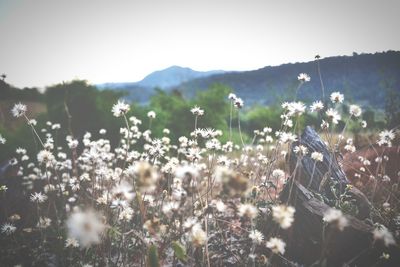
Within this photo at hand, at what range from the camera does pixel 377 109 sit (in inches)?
425

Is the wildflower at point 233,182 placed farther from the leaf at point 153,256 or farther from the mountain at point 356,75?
Answer: the mountain at point 356,75

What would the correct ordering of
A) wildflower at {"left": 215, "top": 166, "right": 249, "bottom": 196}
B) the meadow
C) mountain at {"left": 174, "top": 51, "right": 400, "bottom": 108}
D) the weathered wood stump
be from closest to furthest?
wildflower at {"left": 215, "top": 166, "right": 249, "bottom": 196} < the meadow < the weathered wood stump < mountain at {"left": 174, "top": 51, "right": 400, "bottom": 108}

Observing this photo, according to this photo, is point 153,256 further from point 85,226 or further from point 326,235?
point 326,235

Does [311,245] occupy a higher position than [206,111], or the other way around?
[206,111]

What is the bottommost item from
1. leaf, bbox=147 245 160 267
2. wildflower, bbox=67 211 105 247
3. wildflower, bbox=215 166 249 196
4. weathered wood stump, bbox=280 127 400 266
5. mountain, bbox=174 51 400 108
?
weathered wood stump, bbox=280 127 400 266

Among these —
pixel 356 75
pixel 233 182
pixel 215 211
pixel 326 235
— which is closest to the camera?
pixel 233 182

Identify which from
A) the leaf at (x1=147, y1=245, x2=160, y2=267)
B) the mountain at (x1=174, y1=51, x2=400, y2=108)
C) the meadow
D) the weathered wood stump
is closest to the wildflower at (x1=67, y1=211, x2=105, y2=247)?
the meadow

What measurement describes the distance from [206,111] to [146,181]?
10.8 m

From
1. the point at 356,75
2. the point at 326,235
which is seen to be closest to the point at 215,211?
the point at 326,235

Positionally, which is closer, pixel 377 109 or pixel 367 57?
pixel 367 57

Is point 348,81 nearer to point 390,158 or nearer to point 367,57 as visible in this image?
point 367,57

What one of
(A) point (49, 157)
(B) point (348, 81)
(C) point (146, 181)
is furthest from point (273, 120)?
(C) point (146, 181)

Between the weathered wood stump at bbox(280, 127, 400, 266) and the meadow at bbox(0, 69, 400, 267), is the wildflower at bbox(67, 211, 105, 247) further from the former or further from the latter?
the weathered wood stump at bbox(280, 127, 400, 266)

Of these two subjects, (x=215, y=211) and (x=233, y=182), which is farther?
(x=215, y=211)
